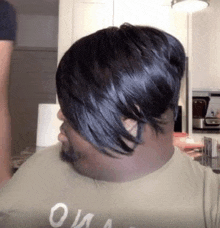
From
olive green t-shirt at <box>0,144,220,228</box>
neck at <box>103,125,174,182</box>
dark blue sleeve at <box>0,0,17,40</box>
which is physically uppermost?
dark blue sleeve at <box>0,0,17,40</box>

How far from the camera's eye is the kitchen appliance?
5.38 ft

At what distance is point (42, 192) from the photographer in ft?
0.97

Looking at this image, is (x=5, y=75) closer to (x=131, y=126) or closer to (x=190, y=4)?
(x=131, y=126)

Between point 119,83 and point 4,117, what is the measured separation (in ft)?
0.42

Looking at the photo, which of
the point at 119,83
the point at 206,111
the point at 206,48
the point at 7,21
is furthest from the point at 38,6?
the point at 119,83

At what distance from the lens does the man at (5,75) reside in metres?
0.28

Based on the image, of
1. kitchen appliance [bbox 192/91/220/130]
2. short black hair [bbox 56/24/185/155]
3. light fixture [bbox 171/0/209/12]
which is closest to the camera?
short black hair [bbox 56/24/185/155]

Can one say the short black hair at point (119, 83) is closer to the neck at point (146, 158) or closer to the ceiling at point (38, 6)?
the neck at point (146, 158)

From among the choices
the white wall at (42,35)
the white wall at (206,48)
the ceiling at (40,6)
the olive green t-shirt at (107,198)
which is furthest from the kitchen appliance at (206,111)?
the olive green t-shirt at (107,198)

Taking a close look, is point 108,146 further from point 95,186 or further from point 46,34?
point 46,34

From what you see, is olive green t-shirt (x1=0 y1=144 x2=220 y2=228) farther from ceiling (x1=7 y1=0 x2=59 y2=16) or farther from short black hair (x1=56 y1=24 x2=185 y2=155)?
ceiling (x1=7 y1=0 x2=59 y2=16)

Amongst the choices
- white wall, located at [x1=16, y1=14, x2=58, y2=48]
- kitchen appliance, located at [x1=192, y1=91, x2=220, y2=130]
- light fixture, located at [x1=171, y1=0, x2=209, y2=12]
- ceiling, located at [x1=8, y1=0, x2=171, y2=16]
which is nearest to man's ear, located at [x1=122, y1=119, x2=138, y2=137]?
light fixture, located at [x1=171, y1=0, x2=209, y2=12]

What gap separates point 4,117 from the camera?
0.30 m

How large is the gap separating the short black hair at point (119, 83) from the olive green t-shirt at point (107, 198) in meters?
0.05
